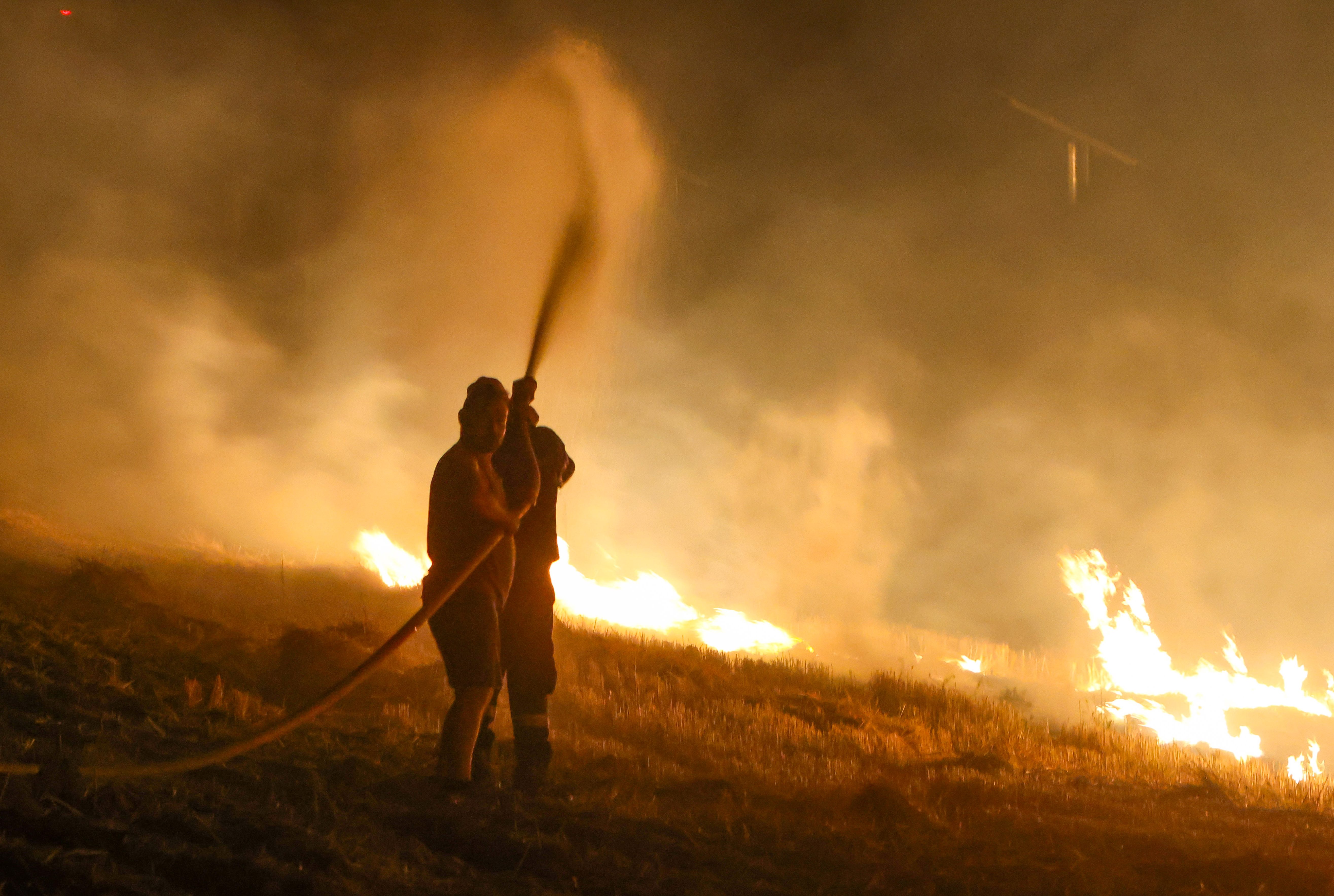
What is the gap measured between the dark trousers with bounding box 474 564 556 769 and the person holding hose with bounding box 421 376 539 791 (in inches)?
11.6

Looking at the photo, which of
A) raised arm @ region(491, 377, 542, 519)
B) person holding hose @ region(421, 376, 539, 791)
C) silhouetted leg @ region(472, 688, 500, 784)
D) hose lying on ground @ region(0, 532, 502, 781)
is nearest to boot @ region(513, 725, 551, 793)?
silhouetted leg @ region(472, 688, 500, 784)

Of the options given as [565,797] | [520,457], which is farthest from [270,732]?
[520,457]

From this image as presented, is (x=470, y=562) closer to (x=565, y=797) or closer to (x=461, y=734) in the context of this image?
(x=461, y=734)

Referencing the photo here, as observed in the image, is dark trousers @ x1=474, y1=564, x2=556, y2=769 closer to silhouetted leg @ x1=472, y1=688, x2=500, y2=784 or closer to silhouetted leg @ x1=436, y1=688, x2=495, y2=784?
silhouetted leg @ x1=472, y1=688, x2=500, y2=784

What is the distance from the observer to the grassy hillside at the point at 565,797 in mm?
3203

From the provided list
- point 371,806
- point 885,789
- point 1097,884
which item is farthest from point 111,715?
point 1097,884

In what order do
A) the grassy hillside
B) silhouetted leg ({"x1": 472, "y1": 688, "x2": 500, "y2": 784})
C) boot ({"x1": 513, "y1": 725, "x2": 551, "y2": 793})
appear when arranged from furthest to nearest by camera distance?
boot ({"x1": 513, "y1": 725, "x2": 551, "y2": 793}), silhouetted leg ({"x1": 472, "y1": 688, "x2": 500, "y2": 784}), the grassy hillside

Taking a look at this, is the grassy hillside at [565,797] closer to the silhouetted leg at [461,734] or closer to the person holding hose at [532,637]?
the silhouetted leg at [461,734]

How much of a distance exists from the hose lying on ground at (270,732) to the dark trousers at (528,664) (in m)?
0.70

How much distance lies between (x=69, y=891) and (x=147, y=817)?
788mm

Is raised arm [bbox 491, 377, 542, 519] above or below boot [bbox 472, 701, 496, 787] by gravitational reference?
above

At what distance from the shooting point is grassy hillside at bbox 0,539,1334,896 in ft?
10.5

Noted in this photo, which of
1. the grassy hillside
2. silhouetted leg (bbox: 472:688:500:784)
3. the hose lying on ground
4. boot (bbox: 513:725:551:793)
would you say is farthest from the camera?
boot (bbox: 513:725:551:793)

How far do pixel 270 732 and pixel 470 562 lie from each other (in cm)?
113
